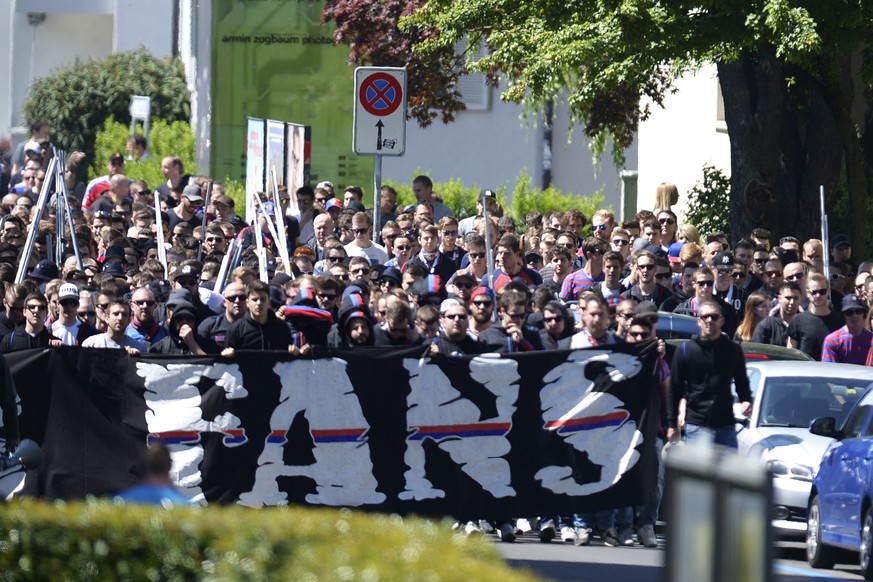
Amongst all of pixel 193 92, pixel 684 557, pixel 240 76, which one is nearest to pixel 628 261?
pixel 684 557

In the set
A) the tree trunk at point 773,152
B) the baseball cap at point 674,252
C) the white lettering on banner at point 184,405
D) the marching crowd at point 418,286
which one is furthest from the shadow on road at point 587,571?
the tree trunk at point 773,152

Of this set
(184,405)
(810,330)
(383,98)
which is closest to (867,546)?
(184,405)

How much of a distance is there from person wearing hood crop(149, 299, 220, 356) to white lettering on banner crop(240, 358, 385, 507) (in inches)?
38.7

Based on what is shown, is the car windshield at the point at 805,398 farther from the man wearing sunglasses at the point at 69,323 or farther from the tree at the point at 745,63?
the tree at the point at 745,63

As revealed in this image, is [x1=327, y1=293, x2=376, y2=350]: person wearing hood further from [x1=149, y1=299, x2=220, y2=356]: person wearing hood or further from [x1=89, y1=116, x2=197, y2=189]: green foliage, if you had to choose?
[x1=89, y1=116, x2=197, y2=189]: green foliage


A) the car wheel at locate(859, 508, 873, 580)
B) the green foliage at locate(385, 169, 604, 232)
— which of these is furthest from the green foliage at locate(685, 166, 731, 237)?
the car wheel at locate(859, 508, 873, 580)

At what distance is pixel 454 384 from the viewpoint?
12445mm

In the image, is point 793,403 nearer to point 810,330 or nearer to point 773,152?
point 810,330

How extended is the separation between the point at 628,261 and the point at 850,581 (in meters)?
6.87

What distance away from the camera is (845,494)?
39.3ft

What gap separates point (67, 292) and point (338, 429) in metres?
2.60

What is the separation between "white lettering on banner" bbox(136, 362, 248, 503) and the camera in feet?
40.0

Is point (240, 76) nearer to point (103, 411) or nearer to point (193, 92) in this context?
point (193, 92)

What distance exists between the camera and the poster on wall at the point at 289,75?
34281 millimetres
